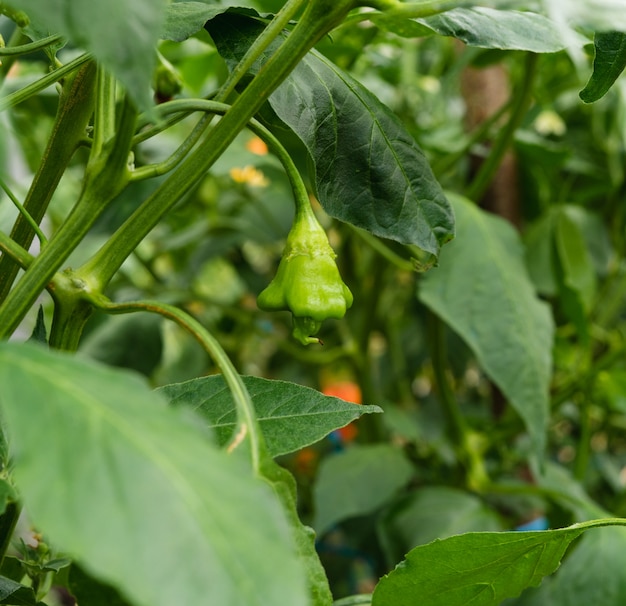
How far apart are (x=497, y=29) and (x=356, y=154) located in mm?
67

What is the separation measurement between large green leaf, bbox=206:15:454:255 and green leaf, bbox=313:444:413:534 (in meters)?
0.33

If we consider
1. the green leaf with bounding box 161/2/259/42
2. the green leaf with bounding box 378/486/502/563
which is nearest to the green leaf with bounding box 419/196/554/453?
the green leaf with bounding box 378/486/502/563

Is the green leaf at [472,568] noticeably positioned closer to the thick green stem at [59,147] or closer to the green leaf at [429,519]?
the thick green stem at [59,147]

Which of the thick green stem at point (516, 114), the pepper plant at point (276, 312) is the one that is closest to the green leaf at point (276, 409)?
the pepper plant at point (276, 312)

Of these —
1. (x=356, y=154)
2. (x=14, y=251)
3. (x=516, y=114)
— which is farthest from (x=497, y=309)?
(x=14, y=251)

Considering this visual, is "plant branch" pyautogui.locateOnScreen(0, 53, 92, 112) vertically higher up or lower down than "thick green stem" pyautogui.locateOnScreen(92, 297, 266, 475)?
higher up

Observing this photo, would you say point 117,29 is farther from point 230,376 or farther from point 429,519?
point 429,519

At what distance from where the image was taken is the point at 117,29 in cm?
17

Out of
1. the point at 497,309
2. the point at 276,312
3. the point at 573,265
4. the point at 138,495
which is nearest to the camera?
the point at 138,495

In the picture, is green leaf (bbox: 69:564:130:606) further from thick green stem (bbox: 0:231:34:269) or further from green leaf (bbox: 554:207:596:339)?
green leaf (bbox: 554:207:596:339)

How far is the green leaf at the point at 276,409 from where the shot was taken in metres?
0.26

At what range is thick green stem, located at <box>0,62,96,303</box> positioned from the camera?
0.95 ft

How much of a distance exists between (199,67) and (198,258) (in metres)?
0.22

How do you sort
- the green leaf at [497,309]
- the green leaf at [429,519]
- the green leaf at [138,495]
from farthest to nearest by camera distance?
the green leaf at [429,519], the green leaf at [497,309], the green leaf at [138,495]
